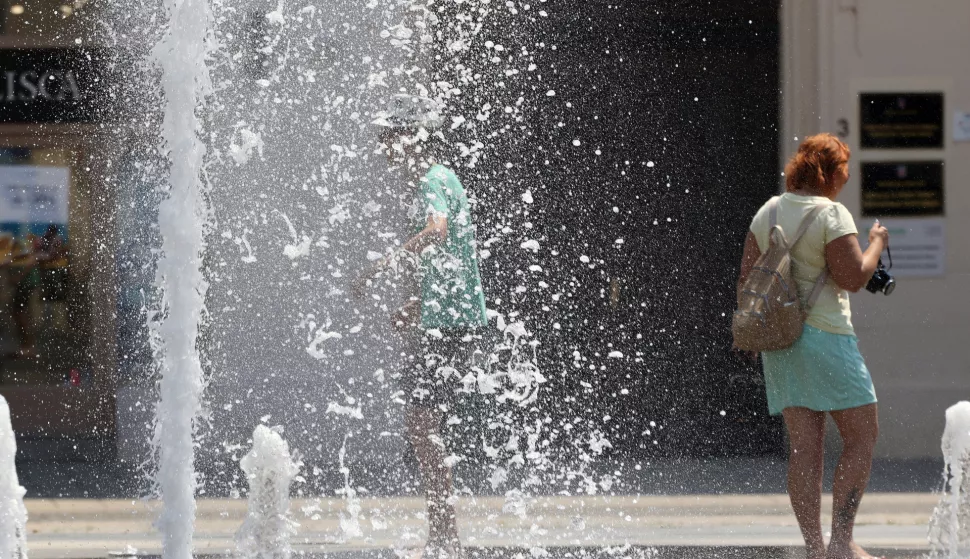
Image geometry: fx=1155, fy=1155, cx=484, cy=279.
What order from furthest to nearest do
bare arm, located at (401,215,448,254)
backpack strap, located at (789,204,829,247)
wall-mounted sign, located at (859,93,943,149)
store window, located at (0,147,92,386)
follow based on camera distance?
1. store window, located at (0,147,92,386)
2. wall-mounted sign, located at (859,93,943,149)
3. bare arm, located at (401,215,448,254)
4. backpack strap, located at (789,204,829,247)

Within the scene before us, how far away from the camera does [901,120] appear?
22.4ft

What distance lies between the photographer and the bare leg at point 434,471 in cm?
398

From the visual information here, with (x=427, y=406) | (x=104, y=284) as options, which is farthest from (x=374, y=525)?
(x=104, y=284)

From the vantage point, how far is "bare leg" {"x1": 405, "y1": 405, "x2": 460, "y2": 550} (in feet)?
13.1

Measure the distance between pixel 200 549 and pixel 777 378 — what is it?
225 cm

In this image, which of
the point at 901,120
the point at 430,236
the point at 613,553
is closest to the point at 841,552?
the point at 613,553

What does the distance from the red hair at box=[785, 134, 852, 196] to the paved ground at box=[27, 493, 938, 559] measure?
1393mm

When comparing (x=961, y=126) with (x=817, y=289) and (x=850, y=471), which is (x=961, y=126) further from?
(x=850, y=471)

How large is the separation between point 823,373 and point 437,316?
1.30 meters

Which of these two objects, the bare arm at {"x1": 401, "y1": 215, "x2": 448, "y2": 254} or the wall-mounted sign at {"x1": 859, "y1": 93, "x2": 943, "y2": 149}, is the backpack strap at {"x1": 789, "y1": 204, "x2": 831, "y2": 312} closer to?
the bare arm at {"x1": 401, "y1": 215, "x2": 448, "y2": 254}

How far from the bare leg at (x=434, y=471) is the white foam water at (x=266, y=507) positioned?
489 millimetres

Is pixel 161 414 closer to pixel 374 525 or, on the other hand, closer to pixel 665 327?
pixel 374 525

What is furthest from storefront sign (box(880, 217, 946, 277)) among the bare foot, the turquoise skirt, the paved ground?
the bare foot

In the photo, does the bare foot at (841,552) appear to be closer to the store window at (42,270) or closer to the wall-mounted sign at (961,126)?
the wall-mounted sign at (961,126)
